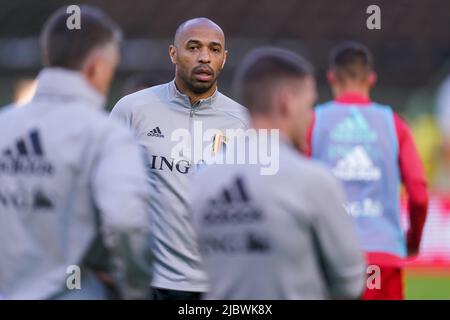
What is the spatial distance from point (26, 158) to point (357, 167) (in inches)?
120

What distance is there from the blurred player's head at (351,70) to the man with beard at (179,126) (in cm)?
92

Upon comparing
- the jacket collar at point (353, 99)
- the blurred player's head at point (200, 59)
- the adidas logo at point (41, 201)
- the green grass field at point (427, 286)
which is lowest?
the green grass field at point (427, 286)

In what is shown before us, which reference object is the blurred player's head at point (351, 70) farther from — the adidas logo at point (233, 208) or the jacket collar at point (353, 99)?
the adidas logo at point (233, 208)

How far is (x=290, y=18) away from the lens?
26922 millimetres

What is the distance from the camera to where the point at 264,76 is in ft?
13.4

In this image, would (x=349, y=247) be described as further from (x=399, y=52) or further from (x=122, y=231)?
(x=399, y=52)

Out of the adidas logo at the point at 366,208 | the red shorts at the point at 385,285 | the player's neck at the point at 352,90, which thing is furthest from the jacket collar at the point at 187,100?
the red shorts at the point at 385,285

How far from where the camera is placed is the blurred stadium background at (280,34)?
2412 centimetres

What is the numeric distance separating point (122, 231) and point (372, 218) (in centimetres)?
319

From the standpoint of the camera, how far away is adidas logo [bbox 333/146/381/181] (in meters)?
6.81

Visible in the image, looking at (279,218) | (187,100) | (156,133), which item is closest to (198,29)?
(187,100)

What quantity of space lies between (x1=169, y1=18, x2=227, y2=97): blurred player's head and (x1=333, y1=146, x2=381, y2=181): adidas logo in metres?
0.97
